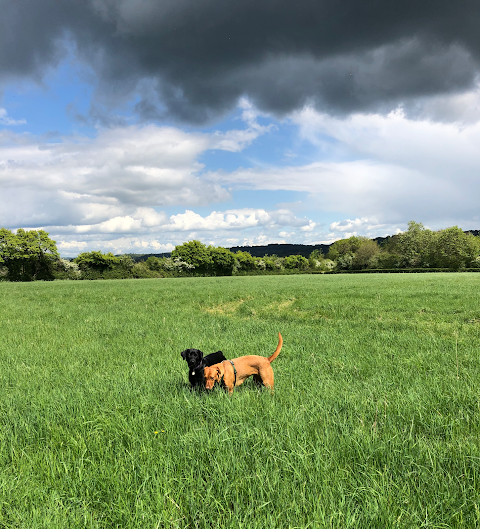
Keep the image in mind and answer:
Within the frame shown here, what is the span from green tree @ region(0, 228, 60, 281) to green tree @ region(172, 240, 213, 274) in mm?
34829

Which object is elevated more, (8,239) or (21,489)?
(8,239)

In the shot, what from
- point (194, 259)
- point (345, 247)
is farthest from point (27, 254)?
point (345, 247)

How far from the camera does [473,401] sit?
387 centimetres

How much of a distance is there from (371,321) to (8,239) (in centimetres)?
7270

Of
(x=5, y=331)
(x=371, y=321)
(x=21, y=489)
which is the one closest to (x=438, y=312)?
(x=371, y=321)

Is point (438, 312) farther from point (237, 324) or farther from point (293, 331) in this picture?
point (237, 324)

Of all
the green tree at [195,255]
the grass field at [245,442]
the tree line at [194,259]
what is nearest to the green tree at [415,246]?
the tree line at [194,259]

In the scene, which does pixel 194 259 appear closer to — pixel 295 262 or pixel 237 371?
pixel 295 262

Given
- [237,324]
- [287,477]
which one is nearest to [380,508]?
[287,477]

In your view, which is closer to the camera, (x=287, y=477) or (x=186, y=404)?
(x=287, y=477)

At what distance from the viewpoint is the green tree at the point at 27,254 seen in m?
59.5

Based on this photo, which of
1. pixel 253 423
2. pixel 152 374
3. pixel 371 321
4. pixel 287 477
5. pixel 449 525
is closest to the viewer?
pixel 449 525

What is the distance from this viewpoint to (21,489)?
248 centimetres

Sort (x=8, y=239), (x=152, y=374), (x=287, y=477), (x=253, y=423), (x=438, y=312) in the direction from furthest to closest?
(x=8, y=239)
(x=438, y=312)
(x=152, y=374)
(x=253, y=423)
(x=287, y=477)
